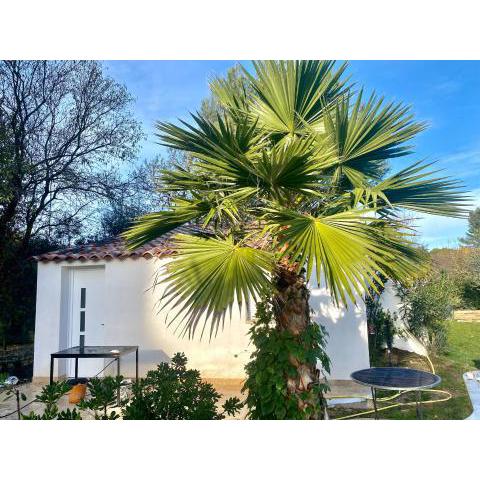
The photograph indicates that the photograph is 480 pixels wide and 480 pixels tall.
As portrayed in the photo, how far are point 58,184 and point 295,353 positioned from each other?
838 centimetres

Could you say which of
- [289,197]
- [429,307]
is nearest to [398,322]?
[429,307]

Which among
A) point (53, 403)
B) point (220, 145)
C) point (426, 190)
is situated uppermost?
point (220, 145)

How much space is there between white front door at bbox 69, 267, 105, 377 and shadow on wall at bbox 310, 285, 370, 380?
457 cm

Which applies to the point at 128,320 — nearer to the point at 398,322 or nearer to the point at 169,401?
the point at 169,401

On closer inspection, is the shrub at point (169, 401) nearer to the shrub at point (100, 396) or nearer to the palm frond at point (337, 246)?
the shrub at point (100, 396)

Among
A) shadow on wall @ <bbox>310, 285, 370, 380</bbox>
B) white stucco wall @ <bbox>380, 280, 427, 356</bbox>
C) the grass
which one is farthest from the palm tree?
white stucco wall @ <bbox>380, 280, 427, 356</bbox>

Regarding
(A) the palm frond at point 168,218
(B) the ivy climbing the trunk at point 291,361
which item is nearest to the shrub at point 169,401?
(B) the ivy climbing the trunk at point 291,361

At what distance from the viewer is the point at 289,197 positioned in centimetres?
368

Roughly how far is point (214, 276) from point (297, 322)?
1.12 m

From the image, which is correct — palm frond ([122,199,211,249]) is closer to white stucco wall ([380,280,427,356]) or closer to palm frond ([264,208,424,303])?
palm frond ([264,208,424,303])

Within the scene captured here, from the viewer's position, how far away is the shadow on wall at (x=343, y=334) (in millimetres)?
7094

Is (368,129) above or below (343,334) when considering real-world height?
above

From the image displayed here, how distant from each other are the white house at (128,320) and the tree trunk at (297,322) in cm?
366

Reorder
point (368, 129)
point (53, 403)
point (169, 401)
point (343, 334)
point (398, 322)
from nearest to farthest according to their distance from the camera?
point (53, 403) → point (169, 401) → point (368, 129) → point (343, 334) → point (398, 322)
